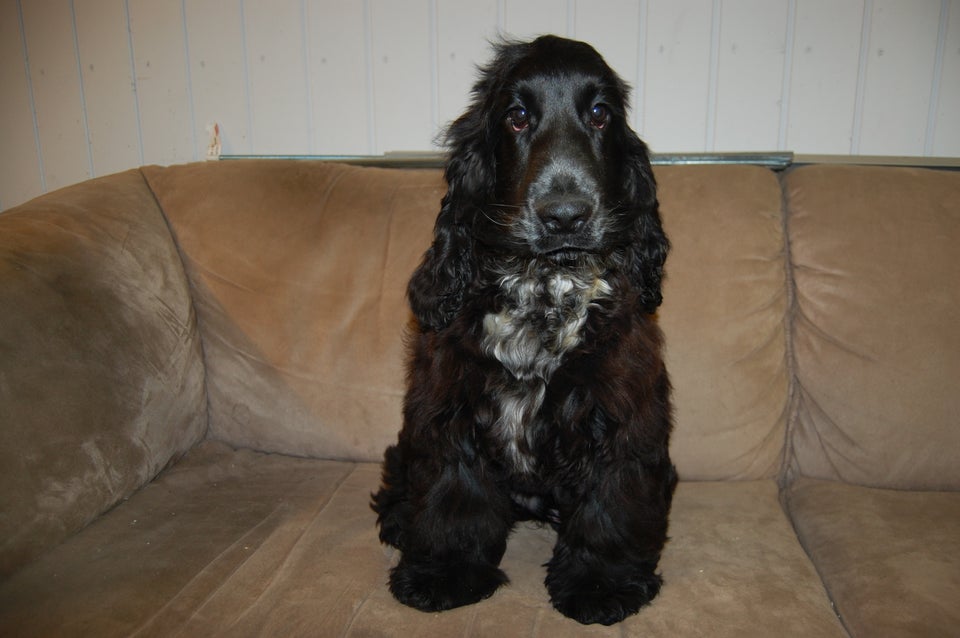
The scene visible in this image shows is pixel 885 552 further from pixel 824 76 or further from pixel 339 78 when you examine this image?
pixel 339 78

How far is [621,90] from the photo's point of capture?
188 cm

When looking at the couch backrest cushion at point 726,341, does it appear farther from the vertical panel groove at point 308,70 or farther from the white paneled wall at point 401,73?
the vertical panel groove at point 308,70

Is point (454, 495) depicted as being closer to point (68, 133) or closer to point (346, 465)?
point (346, 465)

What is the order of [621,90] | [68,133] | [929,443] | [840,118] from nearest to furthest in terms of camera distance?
[621,90], [929,443], [840,118], [68,133]

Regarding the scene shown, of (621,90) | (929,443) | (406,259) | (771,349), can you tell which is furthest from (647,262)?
(929,443)

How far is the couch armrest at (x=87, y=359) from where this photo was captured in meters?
1.85

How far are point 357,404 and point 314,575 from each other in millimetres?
759

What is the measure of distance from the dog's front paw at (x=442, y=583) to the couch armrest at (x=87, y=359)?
0.92 metres

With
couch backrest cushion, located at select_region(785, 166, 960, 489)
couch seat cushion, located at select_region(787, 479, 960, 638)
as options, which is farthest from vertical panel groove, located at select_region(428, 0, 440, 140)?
couch seat cushion, located at select_region(787, 479, 960, 638)

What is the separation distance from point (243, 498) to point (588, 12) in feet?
7.46

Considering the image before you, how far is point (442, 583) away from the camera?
1773mm

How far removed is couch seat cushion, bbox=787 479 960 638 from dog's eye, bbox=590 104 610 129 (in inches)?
51.1

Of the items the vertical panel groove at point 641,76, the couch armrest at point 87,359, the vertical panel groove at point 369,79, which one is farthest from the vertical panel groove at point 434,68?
the couch armrest at point 87,359

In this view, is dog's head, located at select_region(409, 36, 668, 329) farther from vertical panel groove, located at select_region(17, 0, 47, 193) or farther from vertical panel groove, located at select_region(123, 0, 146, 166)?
vertical panel groove, located at select_region(17, 0, 47, 193)
